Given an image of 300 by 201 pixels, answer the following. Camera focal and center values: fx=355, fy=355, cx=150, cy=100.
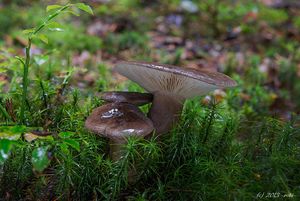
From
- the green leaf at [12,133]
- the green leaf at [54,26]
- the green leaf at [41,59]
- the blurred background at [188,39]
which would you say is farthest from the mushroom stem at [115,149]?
the blurred background at [188,39]

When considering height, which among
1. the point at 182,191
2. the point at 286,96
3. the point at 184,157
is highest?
the point at 184,157

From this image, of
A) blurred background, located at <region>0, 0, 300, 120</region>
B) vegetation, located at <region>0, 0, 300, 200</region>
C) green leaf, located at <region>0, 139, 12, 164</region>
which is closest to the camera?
green leaf, located at <region>0, 139, 12, 164</region>

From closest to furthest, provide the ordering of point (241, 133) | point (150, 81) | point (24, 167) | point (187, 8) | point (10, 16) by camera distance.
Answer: point (24, 167) → point (150, 81) → point (241, 133) → point (10, 16) → point (187, 8)

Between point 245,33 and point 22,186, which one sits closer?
point 22,186

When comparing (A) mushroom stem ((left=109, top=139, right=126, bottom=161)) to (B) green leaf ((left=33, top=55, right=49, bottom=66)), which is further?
(B) green leaf ((left=33, top=55, right=49, bottom=66))

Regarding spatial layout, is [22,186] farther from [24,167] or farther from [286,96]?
[286,96]

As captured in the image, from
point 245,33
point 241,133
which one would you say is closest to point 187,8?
point 245,33

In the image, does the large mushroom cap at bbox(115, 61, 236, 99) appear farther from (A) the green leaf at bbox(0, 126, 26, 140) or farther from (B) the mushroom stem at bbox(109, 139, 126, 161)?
(A) the green leaf at bbox(0, 126, 26, 140)

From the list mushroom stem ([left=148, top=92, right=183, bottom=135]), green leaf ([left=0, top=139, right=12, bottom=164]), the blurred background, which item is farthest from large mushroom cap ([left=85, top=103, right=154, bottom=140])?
the blurred background
